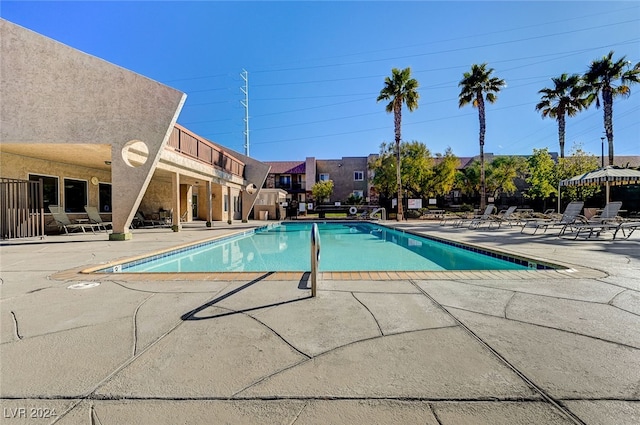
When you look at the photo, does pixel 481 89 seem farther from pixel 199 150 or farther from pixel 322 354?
pixel 322 354

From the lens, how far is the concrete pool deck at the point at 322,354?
1.63 metres

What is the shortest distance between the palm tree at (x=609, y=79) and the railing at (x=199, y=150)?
26.3 meters

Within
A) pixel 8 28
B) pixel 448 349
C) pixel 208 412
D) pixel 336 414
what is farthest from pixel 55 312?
pixel 8 28

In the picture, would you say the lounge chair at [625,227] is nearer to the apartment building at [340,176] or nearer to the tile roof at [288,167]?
the apartment building at [340,176]

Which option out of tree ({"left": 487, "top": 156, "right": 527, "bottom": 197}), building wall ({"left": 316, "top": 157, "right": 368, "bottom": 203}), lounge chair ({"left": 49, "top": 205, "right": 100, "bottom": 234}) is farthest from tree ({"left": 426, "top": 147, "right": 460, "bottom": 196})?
lounge chair ({"left": 49, "top": 205, "right": 100, "bottom": 234})

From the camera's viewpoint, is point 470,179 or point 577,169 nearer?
point 577,169

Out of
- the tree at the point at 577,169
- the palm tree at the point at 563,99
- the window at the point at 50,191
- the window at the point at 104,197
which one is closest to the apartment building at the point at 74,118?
the window at the point at 50,191

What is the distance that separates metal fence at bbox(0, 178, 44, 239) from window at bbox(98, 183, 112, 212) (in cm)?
442

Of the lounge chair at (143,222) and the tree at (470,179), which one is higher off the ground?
the tree at (470,179)

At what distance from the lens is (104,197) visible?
618 inches

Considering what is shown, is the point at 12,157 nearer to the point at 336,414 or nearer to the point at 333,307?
the point at 333,307

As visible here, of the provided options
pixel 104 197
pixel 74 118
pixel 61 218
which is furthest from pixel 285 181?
pixel 74 118

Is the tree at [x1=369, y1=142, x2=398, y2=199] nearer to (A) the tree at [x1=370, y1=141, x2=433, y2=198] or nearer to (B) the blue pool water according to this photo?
(A) the tree at [x1=370, y1=141, x2=433, y2=198]

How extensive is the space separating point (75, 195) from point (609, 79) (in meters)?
33.5
